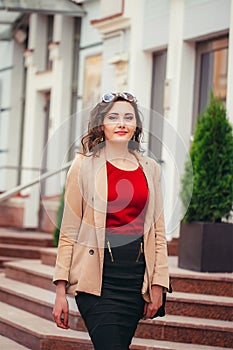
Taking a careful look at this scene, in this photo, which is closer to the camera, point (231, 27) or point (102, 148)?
point (102, 148)

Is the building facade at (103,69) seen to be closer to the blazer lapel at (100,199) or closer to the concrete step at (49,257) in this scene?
the blazer lapel at (100,199)

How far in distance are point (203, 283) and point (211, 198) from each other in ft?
2.53

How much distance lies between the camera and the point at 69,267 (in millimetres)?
4777

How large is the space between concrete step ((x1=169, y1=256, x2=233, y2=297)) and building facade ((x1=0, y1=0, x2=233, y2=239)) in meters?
0.79

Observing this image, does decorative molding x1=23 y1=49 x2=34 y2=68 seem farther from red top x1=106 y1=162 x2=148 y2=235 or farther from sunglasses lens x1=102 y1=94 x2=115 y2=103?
red top x1=106 y1=162 x2=148 y2=235

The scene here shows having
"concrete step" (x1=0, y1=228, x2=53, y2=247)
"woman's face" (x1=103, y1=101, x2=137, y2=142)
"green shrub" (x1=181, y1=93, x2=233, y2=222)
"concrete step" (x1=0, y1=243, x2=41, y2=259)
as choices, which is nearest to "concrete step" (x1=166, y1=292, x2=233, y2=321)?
"green shrub" (x1=181, y1=93, x2=233, y2=222)

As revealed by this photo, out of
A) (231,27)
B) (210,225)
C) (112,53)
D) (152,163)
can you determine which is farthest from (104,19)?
(152,163)

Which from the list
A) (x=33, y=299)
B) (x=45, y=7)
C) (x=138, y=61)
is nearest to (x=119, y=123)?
(x=33, y=299)

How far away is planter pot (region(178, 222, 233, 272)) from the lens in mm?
8633

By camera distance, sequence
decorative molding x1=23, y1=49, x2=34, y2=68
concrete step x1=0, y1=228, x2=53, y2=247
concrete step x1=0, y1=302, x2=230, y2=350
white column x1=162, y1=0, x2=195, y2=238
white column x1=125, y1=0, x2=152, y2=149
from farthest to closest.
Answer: decorative molding x1=23, y1=49, x2=34, y2=68
concrete step x1=0, y1=228, x2=53, y2=247
white column x1=125, y1=0, x2=152, y2=149
white column x1=162, y1=0, x2=195, y2=238
concrete step x1=0, y1=302, x2=230, y2=350

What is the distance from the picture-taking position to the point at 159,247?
15.9ft

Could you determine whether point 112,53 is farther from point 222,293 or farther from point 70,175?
point 70,175

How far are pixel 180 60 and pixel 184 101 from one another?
46 cm

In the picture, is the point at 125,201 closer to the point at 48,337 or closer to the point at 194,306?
the point at 48,337
